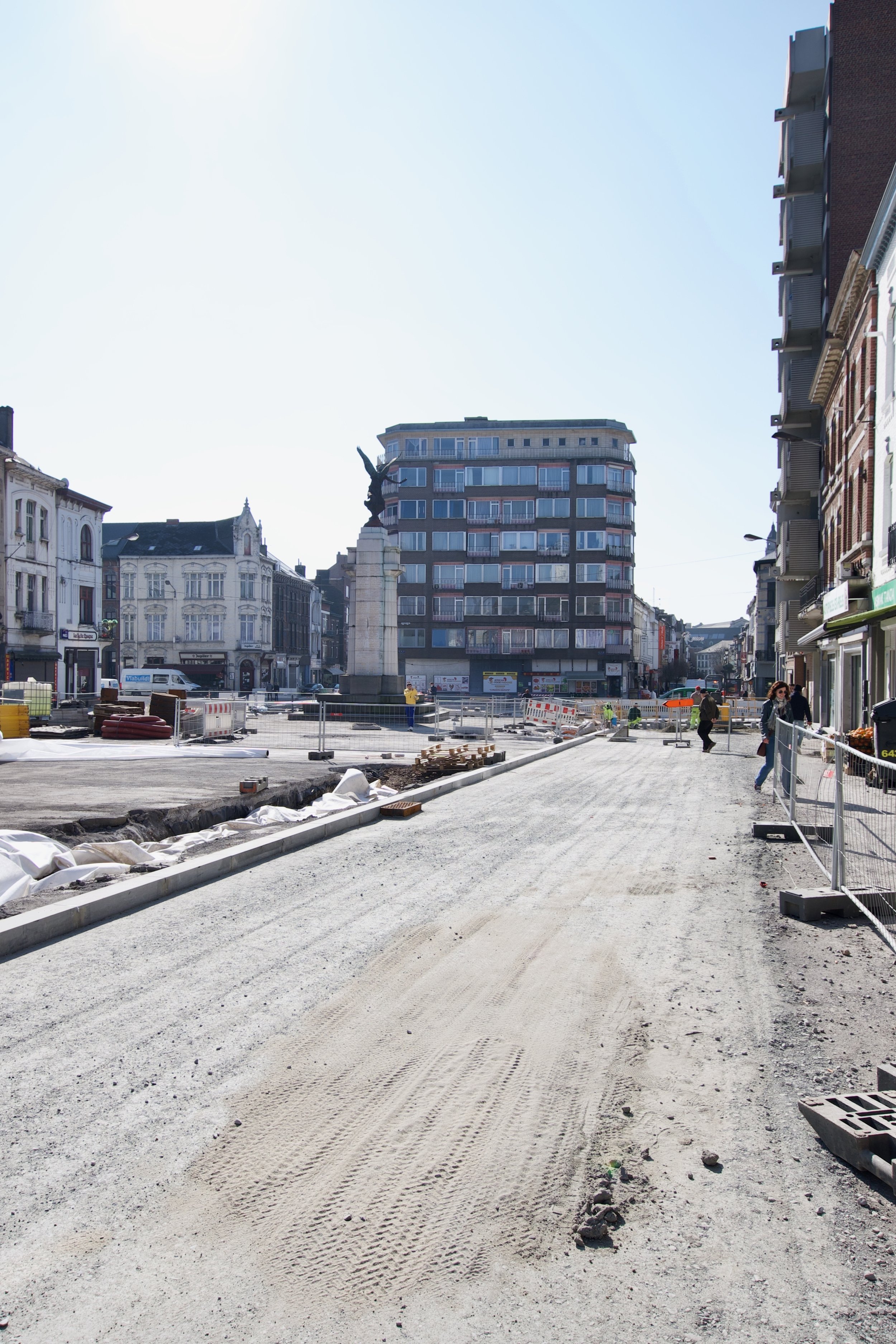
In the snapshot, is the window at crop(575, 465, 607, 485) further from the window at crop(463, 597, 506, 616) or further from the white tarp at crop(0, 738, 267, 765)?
the white tarp at crop(0, 738, 267, 765)

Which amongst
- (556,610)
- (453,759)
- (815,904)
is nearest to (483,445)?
(556,610)

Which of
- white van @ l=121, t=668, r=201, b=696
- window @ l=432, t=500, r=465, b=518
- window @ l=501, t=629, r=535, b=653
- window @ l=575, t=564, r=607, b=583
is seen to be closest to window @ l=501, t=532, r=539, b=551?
window @ l=432, t=500, r=465, b=518

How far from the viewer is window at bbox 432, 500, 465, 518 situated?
69.8m

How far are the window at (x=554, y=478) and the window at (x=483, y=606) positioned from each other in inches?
356

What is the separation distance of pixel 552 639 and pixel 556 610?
2.22 metres

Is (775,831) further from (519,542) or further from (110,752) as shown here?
(519,542)

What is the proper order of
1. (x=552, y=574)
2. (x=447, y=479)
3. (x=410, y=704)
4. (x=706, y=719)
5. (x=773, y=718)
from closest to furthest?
(x=773, y=718)
(x=706, y=719)
(x=410, y=704)
(x=552, y=574)
(x=447, y=479)

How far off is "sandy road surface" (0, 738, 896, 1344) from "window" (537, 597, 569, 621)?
62.1 meters

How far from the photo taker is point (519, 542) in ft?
228

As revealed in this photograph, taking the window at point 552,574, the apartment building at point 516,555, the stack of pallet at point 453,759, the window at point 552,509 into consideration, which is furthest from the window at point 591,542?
the stack of pallet at point 453,759

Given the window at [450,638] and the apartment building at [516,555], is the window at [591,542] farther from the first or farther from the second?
the window at [450,638]

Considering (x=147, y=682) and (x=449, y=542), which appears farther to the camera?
(x=449, y=542)

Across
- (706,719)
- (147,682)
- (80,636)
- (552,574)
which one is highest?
(552,574)

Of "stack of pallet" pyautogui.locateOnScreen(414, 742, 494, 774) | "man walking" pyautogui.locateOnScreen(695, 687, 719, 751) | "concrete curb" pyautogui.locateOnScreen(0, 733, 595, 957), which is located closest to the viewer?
"concrete curb" pyautogui.locateOnScreen(0, 733, 595, 957)
